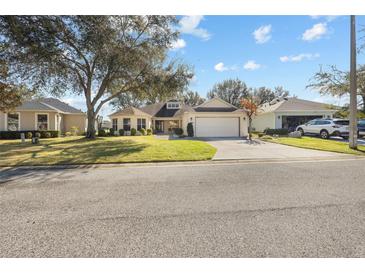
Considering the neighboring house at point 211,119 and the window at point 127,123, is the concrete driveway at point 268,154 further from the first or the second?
the window at point 127,123

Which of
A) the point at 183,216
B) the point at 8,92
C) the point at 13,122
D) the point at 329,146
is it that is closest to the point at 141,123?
the point at 13,122

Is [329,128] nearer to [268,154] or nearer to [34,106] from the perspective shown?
[268,154]

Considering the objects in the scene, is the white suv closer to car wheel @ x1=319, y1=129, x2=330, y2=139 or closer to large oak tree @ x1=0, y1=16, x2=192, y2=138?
car wheel @ x1=319, y1=129, x2=330, y2=139

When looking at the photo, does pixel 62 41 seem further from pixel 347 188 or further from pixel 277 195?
pixel 347 188

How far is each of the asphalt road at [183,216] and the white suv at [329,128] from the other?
1472 cm

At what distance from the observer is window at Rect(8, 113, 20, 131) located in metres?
22.2

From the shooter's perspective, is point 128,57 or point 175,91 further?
point 175,91

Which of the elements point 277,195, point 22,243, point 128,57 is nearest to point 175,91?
point 128,57

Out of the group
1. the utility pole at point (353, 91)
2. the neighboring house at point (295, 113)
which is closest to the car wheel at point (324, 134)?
the neighboring house at point (295, 113)

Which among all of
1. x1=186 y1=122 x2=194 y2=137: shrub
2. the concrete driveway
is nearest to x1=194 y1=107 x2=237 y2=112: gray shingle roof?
x1=186 y1=122 x2=194 y2=137: shrub

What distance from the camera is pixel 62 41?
1343 centimetres

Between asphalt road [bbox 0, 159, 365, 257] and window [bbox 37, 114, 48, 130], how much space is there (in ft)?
63.8
